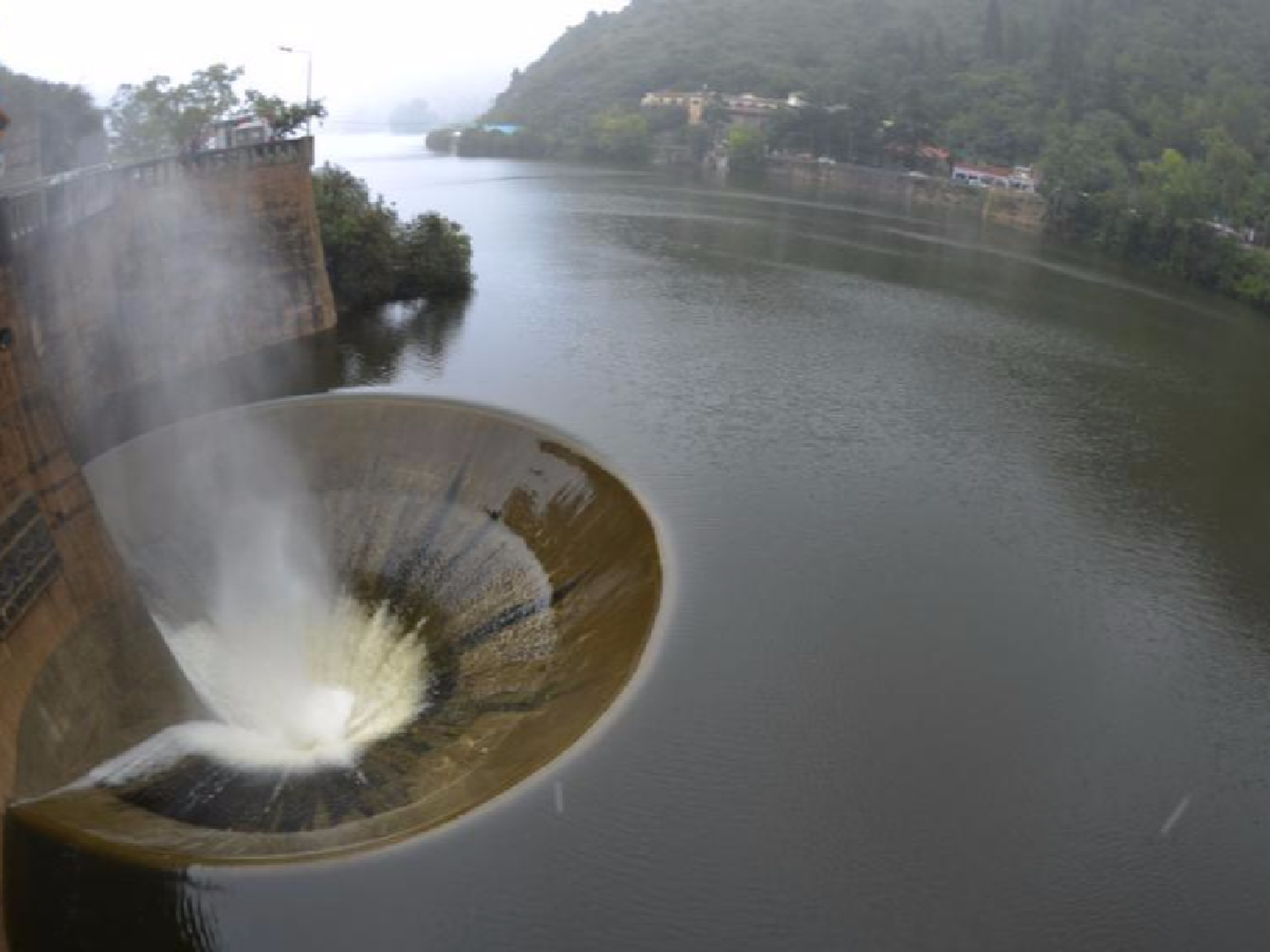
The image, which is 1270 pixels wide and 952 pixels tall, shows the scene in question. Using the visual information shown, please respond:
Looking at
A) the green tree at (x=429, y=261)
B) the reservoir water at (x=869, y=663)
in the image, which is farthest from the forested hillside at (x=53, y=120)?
the reservoir water at (x=869, y=663)

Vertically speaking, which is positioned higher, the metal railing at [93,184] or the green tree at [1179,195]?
the green tree at [1179,195]

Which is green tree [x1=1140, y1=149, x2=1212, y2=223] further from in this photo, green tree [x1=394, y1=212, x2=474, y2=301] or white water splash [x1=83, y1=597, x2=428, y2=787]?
Result: white water splash [x1=83, y1=597, x2=428, y2=787]

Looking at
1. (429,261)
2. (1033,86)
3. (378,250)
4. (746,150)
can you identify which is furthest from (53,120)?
(1033,86)

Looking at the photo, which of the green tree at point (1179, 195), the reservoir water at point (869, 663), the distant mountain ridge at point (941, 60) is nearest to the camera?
the reservoir water at point (869, 663)

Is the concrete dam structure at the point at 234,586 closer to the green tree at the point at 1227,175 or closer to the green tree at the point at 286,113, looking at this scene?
the green tree at the point at 286,113

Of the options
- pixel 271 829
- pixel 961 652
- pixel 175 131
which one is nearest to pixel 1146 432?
pixel 961 652

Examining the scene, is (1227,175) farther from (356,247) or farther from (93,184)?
(93,184)
